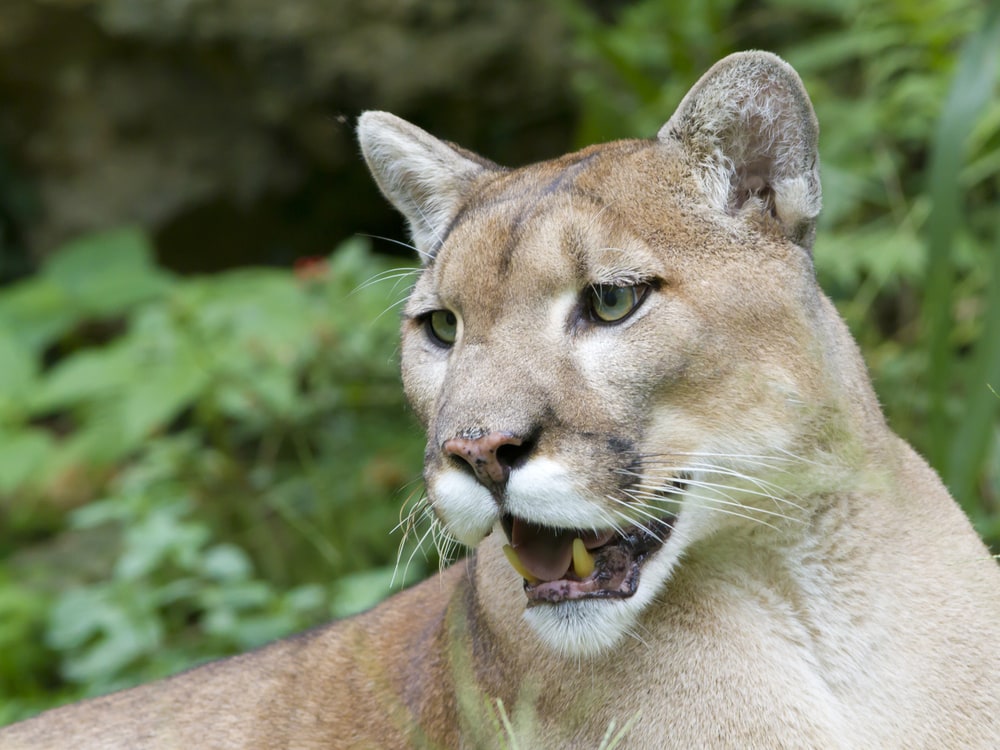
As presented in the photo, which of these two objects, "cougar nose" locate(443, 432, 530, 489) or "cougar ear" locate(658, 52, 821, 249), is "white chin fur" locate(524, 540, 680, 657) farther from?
"cougar ear" locate(658, 52, 821, 249)

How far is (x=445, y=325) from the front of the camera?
304 centimetres

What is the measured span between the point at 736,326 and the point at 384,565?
3429mm

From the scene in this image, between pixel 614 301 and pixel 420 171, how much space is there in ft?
3.27

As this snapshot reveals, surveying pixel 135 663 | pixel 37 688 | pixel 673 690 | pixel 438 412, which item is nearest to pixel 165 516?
pixel 135 663

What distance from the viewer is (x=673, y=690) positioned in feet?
8.61

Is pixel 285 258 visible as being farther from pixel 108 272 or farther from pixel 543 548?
pixel 543 548

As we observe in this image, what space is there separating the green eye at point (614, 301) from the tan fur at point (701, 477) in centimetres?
3

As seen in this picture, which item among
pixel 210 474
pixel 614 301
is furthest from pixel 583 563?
pixel 210 474

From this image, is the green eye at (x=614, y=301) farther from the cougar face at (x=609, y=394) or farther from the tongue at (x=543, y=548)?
the tongue at (x=543, y=548)

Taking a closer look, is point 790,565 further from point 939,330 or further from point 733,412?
point 939,330

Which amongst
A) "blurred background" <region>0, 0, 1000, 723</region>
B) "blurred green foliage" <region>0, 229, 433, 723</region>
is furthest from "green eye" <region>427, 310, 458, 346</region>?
"blurred green foliage" <region>0, 229, 433, 723</region>

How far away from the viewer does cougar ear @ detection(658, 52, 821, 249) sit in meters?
2.81

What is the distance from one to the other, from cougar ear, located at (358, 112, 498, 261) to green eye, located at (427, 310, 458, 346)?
314 mm

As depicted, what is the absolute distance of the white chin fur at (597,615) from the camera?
2.53 meters
